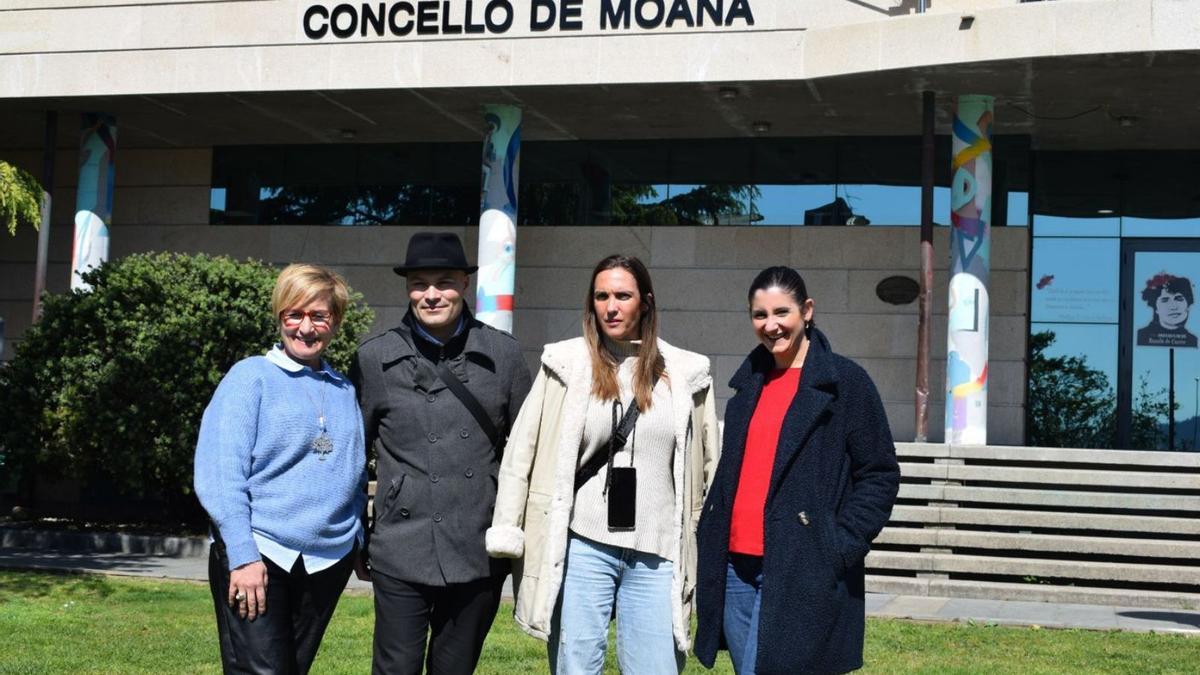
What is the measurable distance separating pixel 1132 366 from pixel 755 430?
48.5ft

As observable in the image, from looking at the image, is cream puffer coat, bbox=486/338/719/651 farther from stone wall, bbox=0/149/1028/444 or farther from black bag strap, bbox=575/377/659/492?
stone wall, bbox=0/149/1028/444

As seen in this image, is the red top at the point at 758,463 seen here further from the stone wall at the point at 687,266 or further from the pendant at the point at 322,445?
the stone wall at the point at 687,266

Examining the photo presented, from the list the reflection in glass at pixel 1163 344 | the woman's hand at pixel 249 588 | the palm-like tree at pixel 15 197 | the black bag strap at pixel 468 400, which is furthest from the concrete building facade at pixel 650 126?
the woman's hand at pixel 249 588

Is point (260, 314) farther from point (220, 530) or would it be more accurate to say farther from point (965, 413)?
point (220, 530)

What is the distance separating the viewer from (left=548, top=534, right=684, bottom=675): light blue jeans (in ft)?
15.8

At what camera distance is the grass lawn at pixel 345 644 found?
27.0 feet

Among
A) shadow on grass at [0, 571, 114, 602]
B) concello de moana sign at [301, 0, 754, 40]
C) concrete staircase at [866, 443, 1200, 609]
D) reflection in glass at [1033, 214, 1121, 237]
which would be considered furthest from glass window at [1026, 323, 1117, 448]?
shadow on grass at [0, 571, 114, 602]

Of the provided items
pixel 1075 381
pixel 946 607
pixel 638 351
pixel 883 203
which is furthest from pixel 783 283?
pixel 1075 381

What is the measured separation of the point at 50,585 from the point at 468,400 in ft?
24.4

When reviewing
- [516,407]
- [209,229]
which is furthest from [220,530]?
[209,229]

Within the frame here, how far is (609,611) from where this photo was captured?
4.87 m

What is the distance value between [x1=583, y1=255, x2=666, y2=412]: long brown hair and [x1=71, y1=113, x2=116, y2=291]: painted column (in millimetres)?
15435

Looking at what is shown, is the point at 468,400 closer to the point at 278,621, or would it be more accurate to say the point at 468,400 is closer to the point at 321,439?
the point at 321,439

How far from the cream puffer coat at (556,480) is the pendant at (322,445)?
571 mm
